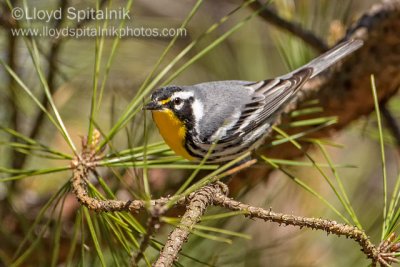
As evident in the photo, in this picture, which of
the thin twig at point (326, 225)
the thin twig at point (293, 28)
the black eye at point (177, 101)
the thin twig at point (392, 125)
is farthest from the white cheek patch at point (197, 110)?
the thin twig at point (326, 225)

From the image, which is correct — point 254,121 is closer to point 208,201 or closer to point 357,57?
point 357,57

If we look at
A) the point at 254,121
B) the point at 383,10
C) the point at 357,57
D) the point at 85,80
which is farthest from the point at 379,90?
the point at 85,80

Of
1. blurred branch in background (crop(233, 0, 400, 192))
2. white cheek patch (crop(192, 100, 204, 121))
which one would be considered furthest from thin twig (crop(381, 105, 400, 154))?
white cheek patch (crop(192, 100, 204, 121))

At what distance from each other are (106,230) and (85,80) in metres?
1.41

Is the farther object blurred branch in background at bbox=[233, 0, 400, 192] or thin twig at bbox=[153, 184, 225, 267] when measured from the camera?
blurred branch in background at bbox=[233, 0, 400, 192]

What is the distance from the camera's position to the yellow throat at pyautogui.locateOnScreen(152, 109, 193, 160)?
72.4 inches

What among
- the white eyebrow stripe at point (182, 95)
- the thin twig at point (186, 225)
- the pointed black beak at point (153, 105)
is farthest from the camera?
the white eyebrow stripe at point (182, 95)

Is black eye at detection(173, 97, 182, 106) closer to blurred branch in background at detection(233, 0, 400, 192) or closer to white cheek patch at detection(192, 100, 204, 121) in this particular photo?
Result: white cheek patch at detection(192, 100, 204, 121)

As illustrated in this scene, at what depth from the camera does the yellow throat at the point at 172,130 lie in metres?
1.84

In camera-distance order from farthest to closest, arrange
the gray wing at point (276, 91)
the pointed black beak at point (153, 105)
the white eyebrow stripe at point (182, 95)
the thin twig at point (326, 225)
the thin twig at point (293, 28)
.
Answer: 1. the thin twig at point (293, 28)
2. the gray wing at point (276, 91)
3. the white eyebrow stripe at point (182, 95)
4. the pointed black beak at point (153, 105)
5. the thin twig at point (326, 225)

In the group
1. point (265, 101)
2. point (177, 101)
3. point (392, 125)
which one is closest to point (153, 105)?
point (177, 101)

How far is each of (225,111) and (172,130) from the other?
27cm

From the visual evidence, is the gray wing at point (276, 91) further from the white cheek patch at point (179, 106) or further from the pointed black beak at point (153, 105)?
the pointed black beak at point (153, 105)

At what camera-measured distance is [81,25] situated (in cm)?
201
